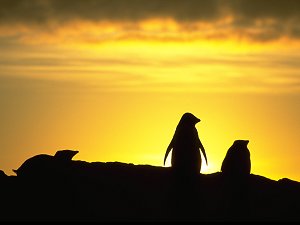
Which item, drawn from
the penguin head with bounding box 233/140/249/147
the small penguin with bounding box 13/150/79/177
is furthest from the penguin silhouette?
the small penguin with bounding box 13/150/79/177

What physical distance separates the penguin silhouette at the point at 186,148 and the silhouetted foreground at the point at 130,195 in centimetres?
37

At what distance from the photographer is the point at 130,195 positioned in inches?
869

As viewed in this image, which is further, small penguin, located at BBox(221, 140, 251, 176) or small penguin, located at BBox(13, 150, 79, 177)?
small penguin, located at BBox(221, 140, 251, 176)

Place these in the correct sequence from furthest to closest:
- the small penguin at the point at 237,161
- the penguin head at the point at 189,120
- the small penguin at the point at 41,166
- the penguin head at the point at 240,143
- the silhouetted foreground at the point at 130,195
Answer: the penguin head at the point at 240,143 < the small penguin at the point at 237,161 < the penguin head at the point at 189,120 < the small penguin at the point at 41,166 < the silhouetted foreground at the point at 130,195

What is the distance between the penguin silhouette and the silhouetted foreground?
37cm

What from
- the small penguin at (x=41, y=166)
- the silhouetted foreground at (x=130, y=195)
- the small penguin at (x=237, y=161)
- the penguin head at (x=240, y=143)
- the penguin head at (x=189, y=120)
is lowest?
the silhouetted foreground at (x=130, y=195)

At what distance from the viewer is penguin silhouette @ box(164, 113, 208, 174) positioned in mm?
23406

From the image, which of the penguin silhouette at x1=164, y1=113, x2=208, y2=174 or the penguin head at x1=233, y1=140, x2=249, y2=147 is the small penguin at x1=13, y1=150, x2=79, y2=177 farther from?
the penguin head at x1=233, y1=140, x2=249, y2=147

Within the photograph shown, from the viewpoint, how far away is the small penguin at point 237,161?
79.7 feet

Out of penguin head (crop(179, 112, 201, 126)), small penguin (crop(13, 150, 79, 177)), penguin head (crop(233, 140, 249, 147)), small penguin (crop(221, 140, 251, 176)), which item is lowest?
small penguin (crop(13, 150, 79, 177))

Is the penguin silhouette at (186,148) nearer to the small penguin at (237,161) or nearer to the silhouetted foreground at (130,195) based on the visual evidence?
the silhouetted foreground at (130,195)

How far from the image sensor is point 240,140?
24922 mm

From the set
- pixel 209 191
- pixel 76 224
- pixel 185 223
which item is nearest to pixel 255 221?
pixel 185 223

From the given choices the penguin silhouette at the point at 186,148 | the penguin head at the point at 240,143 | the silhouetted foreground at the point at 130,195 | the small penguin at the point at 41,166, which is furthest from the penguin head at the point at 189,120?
the small penguin at the point at 41,166
